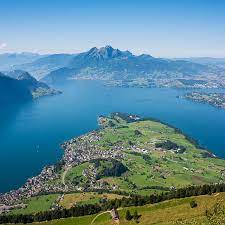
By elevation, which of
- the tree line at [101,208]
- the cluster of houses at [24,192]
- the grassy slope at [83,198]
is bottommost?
the cluster of houses at [24,192]

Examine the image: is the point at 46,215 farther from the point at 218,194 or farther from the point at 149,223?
the point at 218,194

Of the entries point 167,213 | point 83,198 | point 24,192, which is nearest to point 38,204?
point 24,192

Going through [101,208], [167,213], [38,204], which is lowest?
[38,204]

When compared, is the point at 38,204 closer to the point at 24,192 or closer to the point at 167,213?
the point at 24,192

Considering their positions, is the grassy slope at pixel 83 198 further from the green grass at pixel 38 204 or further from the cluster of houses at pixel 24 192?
the cluster of houses at pixel 24 192

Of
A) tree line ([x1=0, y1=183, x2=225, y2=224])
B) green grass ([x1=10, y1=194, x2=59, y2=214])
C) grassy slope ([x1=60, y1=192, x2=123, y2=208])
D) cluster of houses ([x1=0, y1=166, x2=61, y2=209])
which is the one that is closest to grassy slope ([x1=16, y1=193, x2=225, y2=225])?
tree line ([x1=0, y1=183, x2=225, y2=224])

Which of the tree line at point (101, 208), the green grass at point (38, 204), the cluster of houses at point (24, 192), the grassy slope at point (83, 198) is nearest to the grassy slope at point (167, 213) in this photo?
the tree line at point (101, 208)

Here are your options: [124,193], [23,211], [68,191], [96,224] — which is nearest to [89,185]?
[68,191]

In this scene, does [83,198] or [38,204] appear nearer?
[38,204]
